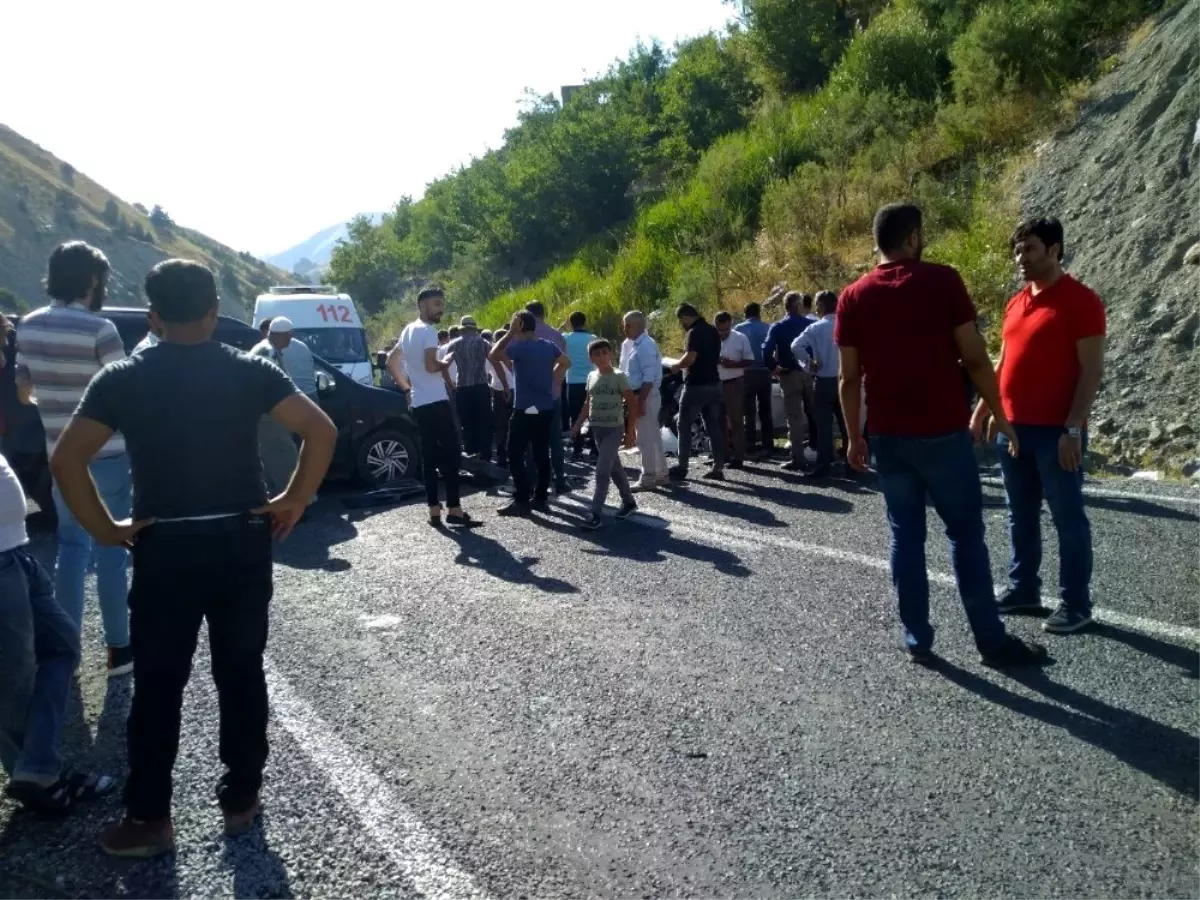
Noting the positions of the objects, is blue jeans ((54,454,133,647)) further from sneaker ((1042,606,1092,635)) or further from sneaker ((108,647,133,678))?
sneaker ((1042,606,1092,635))

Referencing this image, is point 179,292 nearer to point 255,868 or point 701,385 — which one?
point 255,868

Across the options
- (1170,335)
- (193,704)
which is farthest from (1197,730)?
(1170,335)

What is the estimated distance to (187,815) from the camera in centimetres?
392

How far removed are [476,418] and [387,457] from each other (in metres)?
1.29

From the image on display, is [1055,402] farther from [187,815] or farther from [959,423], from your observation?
[187,815]

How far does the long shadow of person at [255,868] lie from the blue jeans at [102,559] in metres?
1.70

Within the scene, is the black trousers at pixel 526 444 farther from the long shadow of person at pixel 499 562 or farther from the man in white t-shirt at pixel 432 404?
the long shadow of person at pixel 499 562

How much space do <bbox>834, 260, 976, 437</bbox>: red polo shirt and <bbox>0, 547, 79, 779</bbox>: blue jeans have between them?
3633mm

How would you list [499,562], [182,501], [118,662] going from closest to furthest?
[182,501] < [118,662] < [499,562]

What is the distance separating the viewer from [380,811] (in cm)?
390

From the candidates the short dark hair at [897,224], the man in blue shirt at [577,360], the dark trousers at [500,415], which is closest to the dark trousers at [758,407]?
the man in blue shirt at [577,360]

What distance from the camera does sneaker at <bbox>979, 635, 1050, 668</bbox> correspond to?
4.94 m

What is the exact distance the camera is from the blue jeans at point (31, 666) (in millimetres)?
3822

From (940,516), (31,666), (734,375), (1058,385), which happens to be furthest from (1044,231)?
(734,375)
